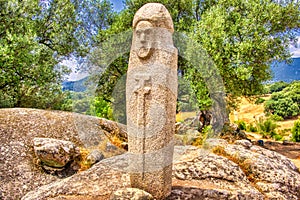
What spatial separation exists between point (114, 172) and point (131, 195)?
201cm

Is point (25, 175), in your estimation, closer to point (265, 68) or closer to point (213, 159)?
point (213, 159)

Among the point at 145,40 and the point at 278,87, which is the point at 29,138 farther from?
the point at 278,87

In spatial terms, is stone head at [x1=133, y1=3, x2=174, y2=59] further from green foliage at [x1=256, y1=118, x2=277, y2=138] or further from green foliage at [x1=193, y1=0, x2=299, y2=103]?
green foliage at [x1=256, y1=118, x2=277, y2=138]

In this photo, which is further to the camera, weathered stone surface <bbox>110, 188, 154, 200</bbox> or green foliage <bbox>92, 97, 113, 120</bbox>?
green foliage <bbox>92, 97, 113, 120</bbox>

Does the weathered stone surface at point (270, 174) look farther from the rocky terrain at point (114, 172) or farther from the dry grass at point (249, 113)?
→ the dry grass at point (249, 113)

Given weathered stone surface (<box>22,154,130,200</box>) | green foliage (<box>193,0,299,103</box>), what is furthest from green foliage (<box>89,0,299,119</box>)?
weathered stone surface (<box>22,154,130,200</box>)

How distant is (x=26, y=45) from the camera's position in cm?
1116

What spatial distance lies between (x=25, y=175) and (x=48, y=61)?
676 cm

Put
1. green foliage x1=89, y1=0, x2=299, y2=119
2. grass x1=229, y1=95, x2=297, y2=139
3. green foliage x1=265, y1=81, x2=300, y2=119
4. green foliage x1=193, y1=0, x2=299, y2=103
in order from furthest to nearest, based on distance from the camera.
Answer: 1. green foliage x1=265, y1=81, x2=300, y2=119
2. grass x1=229, y1=95, x2=297, y2=139
3. green foliage x1=193, y1=0, x2=299, y2=103
4. green foliage x1=89, y1=0, x2=299, y2=119

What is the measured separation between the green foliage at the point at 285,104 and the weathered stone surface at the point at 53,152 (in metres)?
33.8

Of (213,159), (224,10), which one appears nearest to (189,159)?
(213,159)

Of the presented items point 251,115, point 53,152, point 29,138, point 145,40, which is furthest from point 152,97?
point 251,115

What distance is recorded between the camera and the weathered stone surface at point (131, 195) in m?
4.66

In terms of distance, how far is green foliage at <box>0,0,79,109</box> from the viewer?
35.7 ft
